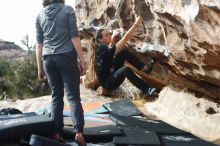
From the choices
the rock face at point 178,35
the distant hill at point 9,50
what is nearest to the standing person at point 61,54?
the rock face at point 178,35

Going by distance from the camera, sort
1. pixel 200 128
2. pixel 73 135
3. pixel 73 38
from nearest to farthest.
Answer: pixel 73 38 → pixel 73 135 → pixel 200 128

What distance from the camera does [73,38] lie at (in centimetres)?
564

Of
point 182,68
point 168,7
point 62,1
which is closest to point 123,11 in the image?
point 182,68

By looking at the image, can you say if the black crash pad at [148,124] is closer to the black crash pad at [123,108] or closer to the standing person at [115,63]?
the black crash pad at [123,108]

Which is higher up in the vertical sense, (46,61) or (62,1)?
(62,1)

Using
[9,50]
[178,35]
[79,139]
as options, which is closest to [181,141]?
[79,139]

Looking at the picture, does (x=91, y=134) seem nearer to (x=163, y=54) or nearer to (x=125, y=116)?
(x=125, y=116)

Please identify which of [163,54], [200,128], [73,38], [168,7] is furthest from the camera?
[163,54]

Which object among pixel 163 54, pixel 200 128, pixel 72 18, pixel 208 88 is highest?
pixel 72 18

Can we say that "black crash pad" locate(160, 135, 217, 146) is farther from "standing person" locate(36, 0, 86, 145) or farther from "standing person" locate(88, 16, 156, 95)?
"standing person" locate(88, 16, 156, 95)

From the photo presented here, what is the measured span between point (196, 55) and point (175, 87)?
2.04 meters

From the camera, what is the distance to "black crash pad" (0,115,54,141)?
223 inches

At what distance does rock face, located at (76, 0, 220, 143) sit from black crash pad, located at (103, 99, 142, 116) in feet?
2.48

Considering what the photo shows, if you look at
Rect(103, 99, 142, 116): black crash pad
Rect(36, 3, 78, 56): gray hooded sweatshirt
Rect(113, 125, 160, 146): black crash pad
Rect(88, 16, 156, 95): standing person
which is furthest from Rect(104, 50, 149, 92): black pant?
Rect(36, 3, 78, 56): gray hooded sweatshirt
